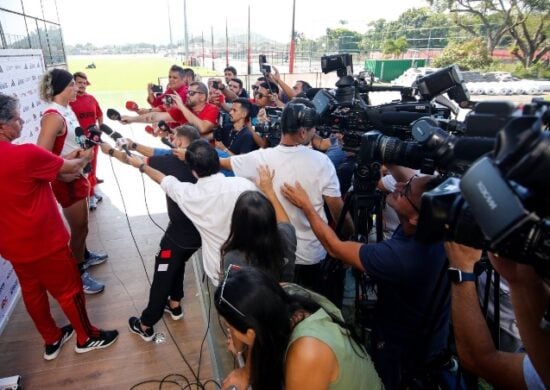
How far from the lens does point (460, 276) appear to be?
3.72ft

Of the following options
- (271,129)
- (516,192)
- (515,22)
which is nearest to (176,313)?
(271,129)

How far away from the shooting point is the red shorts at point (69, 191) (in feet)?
9.29

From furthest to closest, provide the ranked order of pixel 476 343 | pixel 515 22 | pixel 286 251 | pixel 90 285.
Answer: pixel 515 22 → pixel 90 285 → pixel 286 251 → pixel 476 343

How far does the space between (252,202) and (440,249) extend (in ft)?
2.83

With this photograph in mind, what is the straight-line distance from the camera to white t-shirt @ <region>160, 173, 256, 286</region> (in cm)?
193

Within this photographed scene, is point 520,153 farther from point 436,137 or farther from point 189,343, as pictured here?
point 189,343

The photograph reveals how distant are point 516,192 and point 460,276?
62cm

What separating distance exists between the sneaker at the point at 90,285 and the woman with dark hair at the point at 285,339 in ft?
7.66

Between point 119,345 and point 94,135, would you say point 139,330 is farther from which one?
point 94,135

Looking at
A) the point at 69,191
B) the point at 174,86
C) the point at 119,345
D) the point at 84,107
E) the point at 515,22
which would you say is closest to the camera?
the point at 119,345

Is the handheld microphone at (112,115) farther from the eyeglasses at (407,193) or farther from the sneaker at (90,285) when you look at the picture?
the eyeglasses at (407,193)

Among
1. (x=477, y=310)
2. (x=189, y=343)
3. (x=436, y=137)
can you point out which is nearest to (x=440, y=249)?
(x=477, y=310)

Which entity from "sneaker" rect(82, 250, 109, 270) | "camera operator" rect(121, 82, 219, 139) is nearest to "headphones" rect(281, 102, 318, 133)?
"camera operator" rect(121, 82, 219, 139)

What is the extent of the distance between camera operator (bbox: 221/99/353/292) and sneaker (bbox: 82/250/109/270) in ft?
6.83
